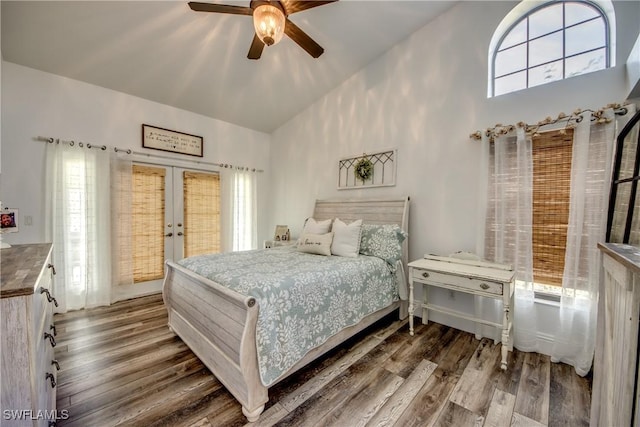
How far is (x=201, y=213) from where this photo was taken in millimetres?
4207

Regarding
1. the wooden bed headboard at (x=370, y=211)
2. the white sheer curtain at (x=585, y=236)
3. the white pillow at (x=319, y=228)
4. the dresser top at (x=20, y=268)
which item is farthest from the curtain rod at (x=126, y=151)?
the white sheer curtain at (x=585, y=236)

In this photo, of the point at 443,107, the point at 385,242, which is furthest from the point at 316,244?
the point at 443,107

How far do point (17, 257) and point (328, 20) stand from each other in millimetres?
3215

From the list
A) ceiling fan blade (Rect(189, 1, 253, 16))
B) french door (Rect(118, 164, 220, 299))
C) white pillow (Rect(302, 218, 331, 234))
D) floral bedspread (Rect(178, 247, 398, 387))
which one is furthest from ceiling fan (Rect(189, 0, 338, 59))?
french door (Rect(118, 164, 220, 299))

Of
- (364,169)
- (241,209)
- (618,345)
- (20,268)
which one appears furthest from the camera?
(241,209)

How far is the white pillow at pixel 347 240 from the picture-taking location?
9.24 feet

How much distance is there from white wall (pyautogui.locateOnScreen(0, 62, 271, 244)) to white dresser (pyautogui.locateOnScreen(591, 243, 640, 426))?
15.1ft

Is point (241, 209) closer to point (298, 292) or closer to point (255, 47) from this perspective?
point (255, 47)

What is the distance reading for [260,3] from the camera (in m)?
1.73

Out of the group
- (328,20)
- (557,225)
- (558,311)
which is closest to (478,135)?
(557,225)

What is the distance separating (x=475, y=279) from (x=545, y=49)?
232 cm

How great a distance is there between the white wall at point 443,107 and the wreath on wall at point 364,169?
0.57ft

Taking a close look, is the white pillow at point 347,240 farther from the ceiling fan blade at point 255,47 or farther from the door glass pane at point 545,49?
the door glass pane at point 545,49

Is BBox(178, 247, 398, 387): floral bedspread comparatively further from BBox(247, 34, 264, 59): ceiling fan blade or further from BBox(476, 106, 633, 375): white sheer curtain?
BBox(247, 34, 264, 59): ceiling fan blade
